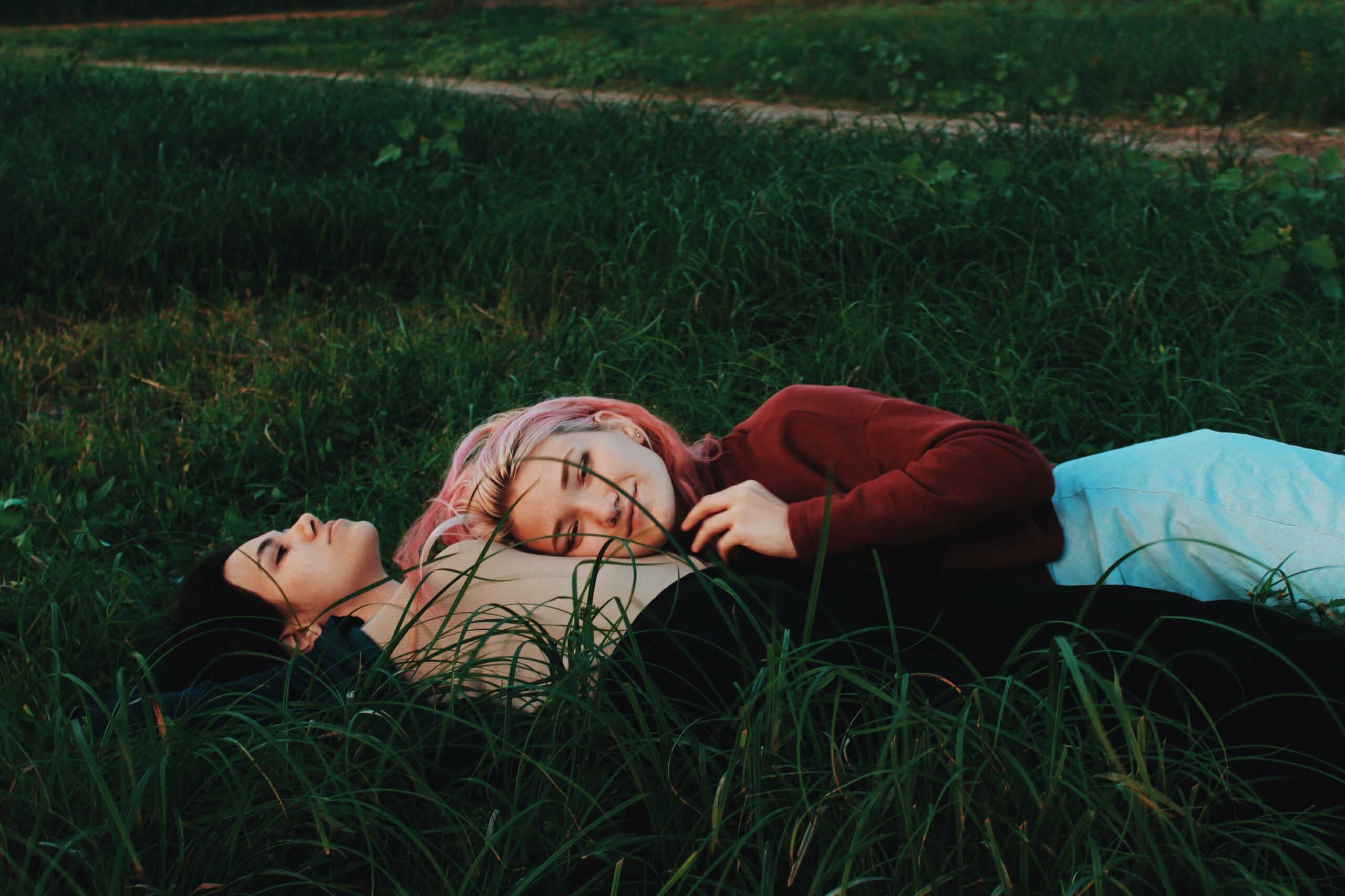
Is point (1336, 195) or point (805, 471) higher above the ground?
point (1336, 195)

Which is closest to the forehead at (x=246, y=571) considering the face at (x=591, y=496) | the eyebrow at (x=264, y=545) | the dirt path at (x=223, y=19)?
the eyebrow at (x=264, y=545)

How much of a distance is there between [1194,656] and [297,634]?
1.45 meters

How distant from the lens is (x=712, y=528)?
1745mm

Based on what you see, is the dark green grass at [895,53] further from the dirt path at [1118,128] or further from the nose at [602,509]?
the nose at [602,509]

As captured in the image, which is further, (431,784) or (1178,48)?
(1178,48)

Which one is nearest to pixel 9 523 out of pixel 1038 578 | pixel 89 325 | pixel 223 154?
pixel 89 325

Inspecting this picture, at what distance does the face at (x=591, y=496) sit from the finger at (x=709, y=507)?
3 centimetres

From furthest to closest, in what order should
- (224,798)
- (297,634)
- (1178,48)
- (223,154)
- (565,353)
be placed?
(1178,48), (223,154), (565,353), (297,634), (224,798)

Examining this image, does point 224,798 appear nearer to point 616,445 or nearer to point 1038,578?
point 616,445

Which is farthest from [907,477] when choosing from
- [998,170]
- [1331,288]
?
[998,170]

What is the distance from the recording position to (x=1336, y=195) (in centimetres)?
365

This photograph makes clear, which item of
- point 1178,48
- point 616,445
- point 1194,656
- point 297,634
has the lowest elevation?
point 297,634

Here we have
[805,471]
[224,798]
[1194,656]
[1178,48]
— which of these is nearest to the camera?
[224,798]

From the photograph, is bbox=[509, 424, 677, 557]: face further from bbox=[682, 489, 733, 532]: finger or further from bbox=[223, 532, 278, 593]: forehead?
bbox=[223, 532, 278, 593]: forehead
